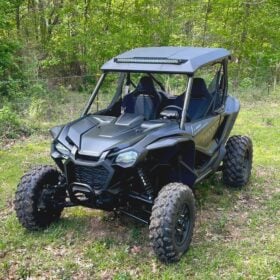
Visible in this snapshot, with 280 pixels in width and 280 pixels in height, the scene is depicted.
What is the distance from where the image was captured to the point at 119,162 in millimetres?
4176

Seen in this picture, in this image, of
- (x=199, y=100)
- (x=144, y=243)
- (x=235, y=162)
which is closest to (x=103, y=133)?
(x=144, y=243)

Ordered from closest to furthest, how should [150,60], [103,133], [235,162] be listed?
[103,133]
[150,60]
[235,162]

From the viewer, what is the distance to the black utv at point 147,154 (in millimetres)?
4230

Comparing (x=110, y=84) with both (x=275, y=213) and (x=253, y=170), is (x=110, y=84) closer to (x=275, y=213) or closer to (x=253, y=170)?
(x=253, y=170)

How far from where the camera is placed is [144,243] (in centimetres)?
467

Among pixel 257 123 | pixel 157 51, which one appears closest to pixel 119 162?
pixel 157 51

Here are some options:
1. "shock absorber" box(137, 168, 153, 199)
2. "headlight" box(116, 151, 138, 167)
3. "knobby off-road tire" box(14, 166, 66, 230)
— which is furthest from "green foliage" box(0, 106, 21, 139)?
"headlight" box(116, 151, 138, 167)

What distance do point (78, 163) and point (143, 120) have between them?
1032mm

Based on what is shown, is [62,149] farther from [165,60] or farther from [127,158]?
[165,60]

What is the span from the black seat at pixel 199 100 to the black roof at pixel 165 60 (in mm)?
386

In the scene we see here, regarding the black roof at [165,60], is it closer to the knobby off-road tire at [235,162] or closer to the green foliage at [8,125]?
the knobby off-road tire at [235,162]

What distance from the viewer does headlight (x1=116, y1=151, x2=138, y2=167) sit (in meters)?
4.14

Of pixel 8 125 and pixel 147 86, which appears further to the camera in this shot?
pixel 8 125

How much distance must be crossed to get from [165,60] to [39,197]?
1982 millimetres
